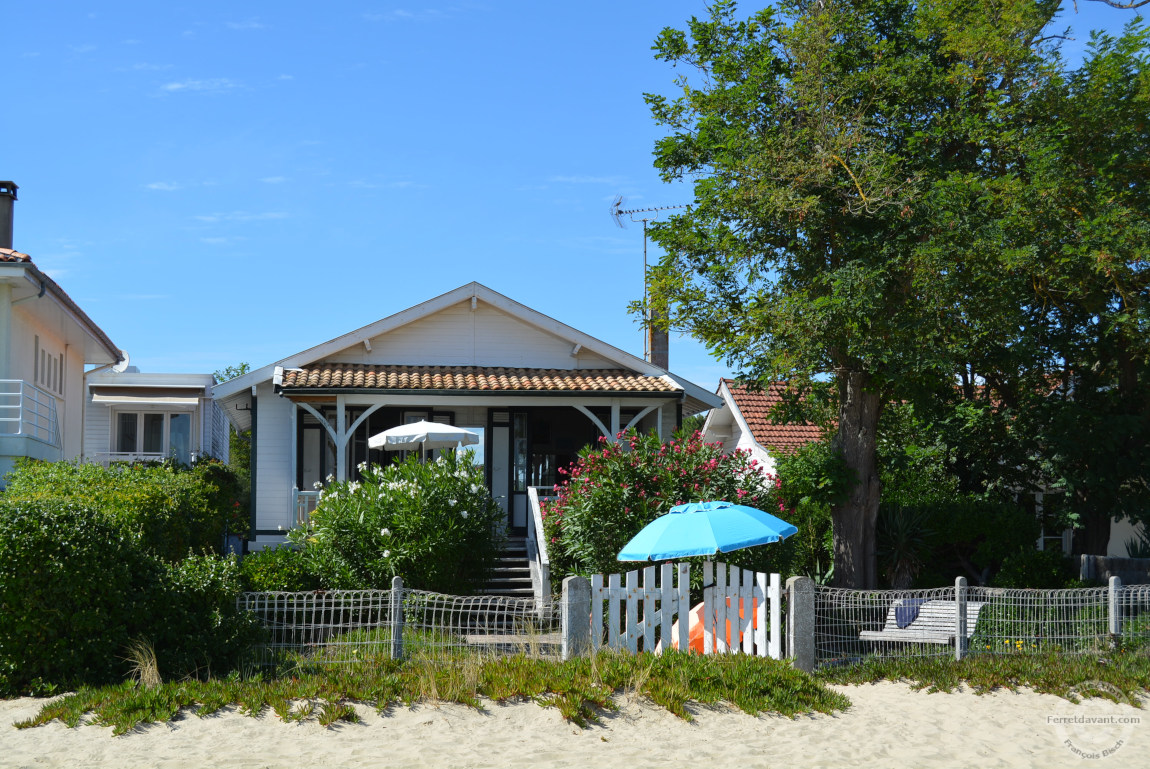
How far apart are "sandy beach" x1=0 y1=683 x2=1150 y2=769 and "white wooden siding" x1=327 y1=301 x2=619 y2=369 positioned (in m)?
11.7

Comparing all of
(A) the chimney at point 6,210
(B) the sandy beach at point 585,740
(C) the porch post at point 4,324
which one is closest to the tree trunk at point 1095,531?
(B) the sandy beach at point 585,740

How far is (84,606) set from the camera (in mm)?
9344

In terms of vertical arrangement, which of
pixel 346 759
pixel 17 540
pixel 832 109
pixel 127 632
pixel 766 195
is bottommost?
pixel 346 759

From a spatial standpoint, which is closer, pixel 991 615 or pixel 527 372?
pixel 991 615

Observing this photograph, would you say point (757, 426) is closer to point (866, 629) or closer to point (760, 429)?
point (760, 429)

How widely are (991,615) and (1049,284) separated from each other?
6.40 meters

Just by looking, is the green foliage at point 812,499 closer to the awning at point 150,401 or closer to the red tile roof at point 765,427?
the red tile roof at point 765,427

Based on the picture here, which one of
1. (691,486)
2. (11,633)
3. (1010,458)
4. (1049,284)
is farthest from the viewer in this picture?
(1010,458)

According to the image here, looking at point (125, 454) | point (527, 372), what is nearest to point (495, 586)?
point (527, 372)

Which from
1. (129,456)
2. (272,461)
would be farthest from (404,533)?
(129,456)

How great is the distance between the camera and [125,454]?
2853 cm

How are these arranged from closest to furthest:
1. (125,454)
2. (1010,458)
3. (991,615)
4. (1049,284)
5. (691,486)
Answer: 1. (991,615)
2. (691,486)
3. (1049,284)
4. (1010,458)
5. (125,454)

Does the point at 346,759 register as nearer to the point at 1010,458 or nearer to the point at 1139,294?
the point at 1139,294

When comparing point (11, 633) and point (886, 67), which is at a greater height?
point (886, 67)
